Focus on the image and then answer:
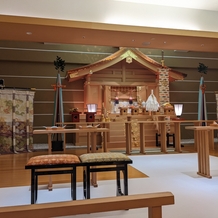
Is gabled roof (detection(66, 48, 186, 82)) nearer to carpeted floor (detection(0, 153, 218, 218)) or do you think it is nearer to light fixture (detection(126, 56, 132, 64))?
light fixture (detection(126, 56, 132, 64))

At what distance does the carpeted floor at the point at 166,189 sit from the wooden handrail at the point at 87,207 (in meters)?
1.05

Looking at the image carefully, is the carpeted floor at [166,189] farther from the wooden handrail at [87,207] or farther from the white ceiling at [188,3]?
the white ceiling at [188,3]

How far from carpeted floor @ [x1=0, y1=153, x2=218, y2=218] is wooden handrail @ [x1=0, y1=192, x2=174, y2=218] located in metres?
1.05

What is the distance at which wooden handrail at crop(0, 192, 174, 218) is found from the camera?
111 cm

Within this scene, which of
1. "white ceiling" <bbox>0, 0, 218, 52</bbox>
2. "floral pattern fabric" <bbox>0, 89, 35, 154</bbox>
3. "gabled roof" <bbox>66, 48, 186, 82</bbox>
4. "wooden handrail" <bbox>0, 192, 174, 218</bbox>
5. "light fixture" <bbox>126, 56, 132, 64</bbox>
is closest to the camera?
"wooden handrail" <bbox>0, 192, 174, 218</bbox>

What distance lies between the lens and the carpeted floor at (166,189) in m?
→ 2.24

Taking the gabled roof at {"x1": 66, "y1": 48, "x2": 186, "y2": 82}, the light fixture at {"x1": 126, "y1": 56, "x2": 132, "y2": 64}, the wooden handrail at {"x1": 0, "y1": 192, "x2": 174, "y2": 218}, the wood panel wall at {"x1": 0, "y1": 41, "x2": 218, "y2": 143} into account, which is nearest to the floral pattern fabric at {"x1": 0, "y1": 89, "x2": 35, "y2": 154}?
the gabled roof at {"x1": 66, "y1": 48, "x2": 186, "y2": 82}

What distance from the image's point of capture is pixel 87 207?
1.17m

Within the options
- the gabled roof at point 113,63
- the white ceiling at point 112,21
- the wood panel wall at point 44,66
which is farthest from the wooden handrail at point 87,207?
the wood panel wall at point 44,66

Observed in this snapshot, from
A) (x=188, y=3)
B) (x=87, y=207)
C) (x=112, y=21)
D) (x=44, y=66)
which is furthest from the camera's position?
(x=44, y=66)

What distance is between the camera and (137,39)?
4.83 metres

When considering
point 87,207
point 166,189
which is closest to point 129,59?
point 166,189

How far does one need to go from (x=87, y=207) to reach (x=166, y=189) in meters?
2.12

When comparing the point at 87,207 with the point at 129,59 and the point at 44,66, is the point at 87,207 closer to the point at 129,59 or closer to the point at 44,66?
the point at 129,59
